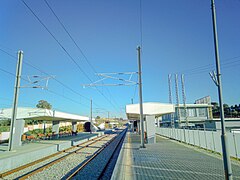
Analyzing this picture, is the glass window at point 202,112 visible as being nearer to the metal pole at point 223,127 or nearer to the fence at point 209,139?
the fence at point 209,139

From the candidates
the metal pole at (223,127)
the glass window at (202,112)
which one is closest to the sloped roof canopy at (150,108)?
the metal pole at (223,127)

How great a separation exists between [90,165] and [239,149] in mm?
8309

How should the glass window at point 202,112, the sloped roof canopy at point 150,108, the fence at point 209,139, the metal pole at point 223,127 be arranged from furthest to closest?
1. the glass window at point 202,112
2. the sloped roof canopy at point 150,108
3. the fence at point 209,139
4. the metal pole at point 223,127

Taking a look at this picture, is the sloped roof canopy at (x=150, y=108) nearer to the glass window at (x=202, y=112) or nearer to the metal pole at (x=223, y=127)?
the metal pole at (x=223, y=127)

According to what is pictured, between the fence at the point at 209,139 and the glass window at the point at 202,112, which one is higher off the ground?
the glass window at the point at 202,112

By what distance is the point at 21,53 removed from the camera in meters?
16.9

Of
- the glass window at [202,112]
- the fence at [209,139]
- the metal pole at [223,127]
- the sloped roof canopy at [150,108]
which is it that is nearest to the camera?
the metal pole at [223,127]

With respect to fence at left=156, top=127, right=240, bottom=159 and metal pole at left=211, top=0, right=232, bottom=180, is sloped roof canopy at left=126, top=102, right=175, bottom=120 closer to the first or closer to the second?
fence at left=156, top=127, right=240, bottom=159

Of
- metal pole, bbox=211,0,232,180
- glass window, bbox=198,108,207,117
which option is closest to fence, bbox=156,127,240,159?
metal pole, bbox=211,0,232,180

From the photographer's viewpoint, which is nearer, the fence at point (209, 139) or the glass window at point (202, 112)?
the fence at point (209, 139)

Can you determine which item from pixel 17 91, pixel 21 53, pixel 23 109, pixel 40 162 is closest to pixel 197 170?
pixel 40 162

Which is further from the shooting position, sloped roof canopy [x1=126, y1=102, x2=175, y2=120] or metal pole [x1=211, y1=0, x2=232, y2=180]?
sloped roof canopy [x1=126, y1=102, x2=175, y2=120]

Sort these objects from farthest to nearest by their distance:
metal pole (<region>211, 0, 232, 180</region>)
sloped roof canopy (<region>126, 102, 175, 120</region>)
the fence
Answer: sloped roof canopy (<region>126, 102, 175, 120</region>)
the fence
metal pole (<region>211, 0, 232, 180</region>)

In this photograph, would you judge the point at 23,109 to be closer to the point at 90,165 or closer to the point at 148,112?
the point at 90,165
